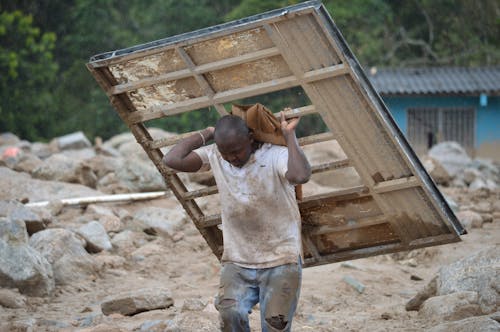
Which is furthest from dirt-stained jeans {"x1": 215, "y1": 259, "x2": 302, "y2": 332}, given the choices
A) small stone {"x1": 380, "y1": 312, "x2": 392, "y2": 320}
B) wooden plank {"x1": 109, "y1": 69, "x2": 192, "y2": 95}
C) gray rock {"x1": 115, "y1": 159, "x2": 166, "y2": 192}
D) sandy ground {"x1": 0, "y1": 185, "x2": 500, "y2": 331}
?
gray rock {"x1": 115, "y1": 159, "x2": 166, "y2": 192}

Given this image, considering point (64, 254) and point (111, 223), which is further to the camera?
point (111, 223)

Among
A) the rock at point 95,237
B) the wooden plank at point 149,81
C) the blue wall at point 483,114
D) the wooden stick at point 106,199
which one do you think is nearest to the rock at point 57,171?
the wooden stick at point 106,199

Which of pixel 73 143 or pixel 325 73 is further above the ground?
pixel 73 143

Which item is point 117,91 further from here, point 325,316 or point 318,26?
point 325,316

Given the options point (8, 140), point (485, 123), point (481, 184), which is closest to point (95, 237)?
point (481, 184)

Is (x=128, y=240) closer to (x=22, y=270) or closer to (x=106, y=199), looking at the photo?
(x=106, y=199)

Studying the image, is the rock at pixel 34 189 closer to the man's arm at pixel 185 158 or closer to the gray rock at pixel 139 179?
the gray rock at pixel 139 179

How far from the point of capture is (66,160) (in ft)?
45.0

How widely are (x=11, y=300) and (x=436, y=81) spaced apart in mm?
16992

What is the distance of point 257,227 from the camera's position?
4.64 meters

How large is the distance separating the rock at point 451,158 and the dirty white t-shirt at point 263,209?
13.1 m

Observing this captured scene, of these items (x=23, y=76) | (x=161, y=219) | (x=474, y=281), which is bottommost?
(x=474, y=281)

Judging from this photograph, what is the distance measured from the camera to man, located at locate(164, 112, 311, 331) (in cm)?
453

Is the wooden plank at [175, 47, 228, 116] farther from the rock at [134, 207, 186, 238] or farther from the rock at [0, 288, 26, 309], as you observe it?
the rock at [134, 207, 186, 238]
